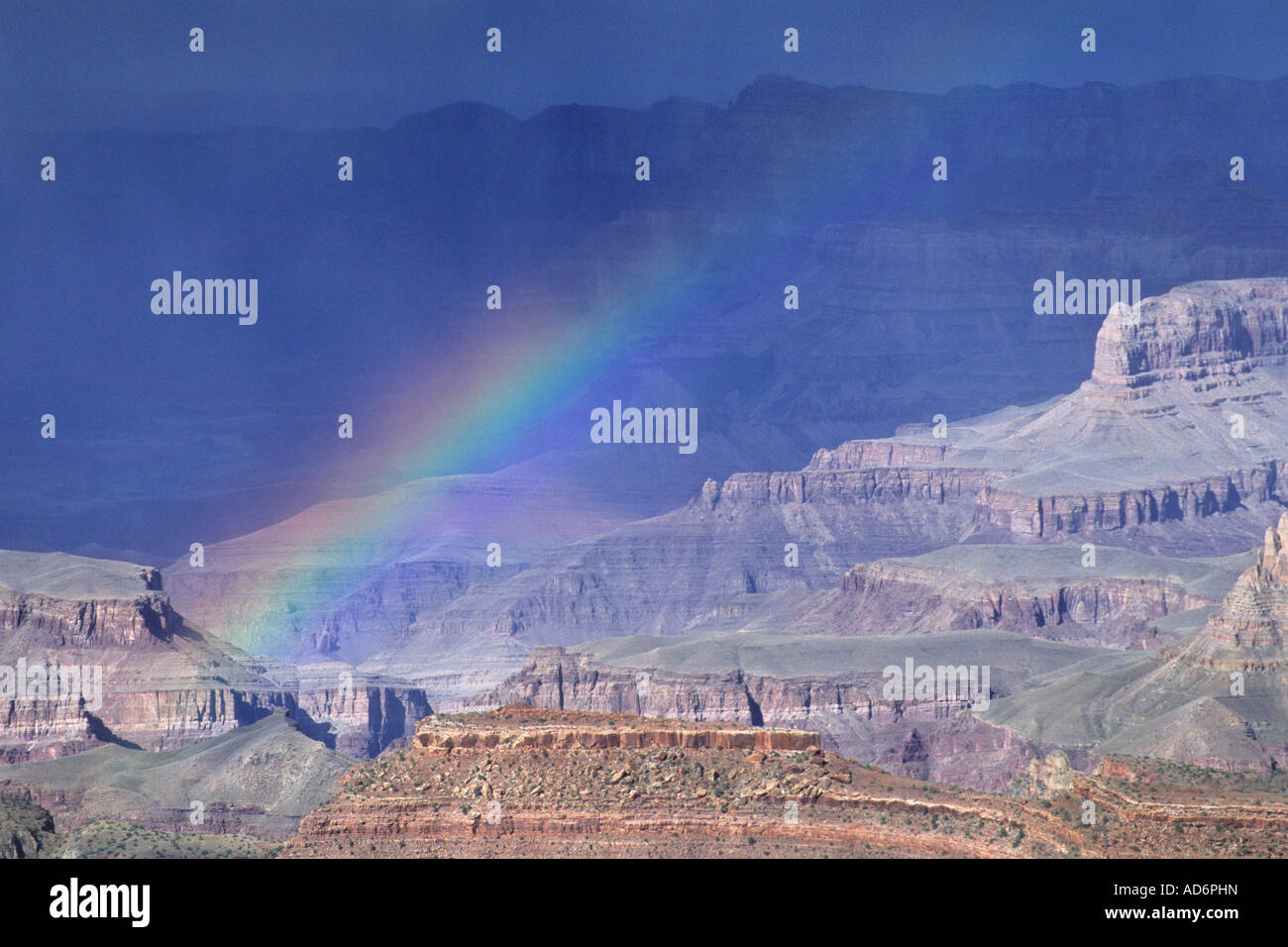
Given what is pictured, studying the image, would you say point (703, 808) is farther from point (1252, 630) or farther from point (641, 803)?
point (1252, 630)

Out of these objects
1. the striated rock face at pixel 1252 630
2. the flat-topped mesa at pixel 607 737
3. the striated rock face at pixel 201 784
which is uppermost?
the striated rock face at pixel 1252 630

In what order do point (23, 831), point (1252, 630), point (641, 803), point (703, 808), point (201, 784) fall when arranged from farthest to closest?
point (201, 784)
point (1252, 630)
point (23, 831)
point (641, 803)
point (703, 808)

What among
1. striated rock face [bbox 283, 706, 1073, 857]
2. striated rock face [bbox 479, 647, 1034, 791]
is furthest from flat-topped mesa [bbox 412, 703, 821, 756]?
striated rock face [bbox 479, 647, 1034, 791]

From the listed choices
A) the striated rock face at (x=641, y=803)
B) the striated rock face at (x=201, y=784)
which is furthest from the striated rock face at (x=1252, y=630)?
the striated rock face at (x=641, y=803)

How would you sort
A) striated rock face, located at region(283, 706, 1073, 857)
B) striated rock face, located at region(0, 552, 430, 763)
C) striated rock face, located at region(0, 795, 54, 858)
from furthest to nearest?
striated rock face, located at region(0, 552, 430, 763)
striated rock face, located at region(0, 795, 54, 858)
striated rock face, located at region(283, 706, 1073, 857)

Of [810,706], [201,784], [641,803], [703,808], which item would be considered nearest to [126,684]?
[201,784]

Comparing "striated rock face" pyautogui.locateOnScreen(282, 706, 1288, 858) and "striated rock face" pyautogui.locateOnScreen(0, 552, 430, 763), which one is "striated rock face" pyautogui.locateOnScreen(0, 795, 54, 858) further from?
"striated rock face" pyautogui.locateOnScreen(0, 552, 430, 763)

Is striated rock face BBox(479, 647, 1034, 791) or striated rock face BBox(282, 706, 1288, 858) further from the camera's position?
striated rock face BBox(479, 647, 1034, 791)

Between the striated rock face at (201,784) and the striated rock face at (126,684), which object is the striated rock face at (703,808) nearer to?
the striated rock face at (201,784)

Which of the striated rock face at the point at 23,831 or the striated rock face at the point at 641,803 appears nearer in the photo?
the striated rock face at the point at 641,803

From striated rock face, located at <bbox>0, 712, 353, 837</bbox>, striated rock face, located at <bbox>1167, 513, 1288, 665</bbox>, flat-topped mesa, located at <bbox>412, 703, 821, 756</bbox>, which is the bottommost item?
striated rock face, located at <bbox>0, 712, 353, 837</bbox>
